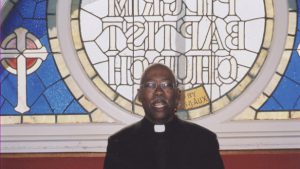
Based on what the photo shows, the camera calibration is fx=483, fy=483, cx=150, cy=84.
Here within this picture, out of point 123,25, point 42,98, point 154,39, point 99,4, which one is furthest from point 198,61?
point 42,98

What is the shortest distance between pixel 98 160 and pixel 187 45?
2.85 ft

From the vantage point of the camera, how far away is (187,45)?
116 inches

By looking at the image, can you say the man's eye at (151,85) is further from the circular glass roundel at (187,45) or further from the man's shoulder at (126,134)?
the circular glass roundel at (187,45)

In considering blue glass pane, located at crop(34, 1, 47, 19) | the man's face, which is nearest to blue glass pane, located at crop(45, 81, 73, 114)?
blue glass pane, located at crop(34, 1, 47, 19)

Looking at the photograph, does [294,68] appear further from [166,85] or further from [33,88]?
[33,88]

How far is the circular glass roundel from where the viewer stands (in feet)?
9.61

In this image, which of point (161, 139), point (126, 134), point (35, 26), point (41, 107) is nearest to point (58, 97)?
point (41, 107)

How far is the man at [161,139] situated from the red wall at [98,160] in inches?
32.3

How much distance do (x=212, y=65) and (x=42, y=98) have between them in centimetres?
105

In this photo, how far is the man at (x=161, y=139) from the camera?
1.86 meters

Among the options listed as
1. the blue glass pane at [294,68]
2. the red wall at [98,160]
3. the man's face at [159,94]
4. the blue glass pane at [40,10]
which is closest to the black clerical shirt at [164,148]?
the man's face at [159,94]

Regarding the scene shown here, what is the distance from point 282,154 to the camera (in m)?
2.78

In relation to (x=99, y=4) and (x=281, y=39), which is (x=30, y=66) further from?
(x=281, y=39)

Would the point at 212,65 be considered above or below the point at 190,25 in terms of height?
below
